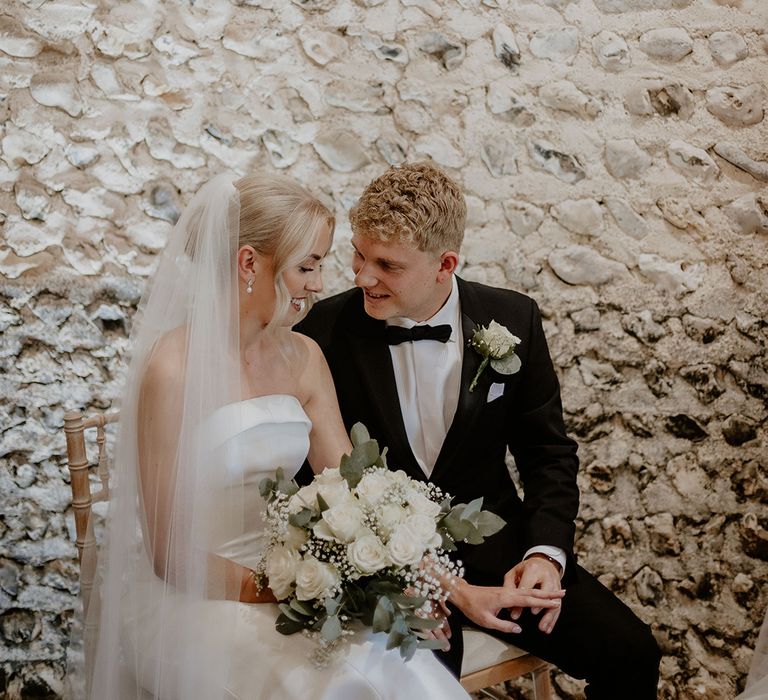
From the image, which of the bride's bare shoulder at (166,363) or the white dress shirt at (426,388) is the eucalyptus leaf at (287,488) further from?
the white dress shirt at (426,388)

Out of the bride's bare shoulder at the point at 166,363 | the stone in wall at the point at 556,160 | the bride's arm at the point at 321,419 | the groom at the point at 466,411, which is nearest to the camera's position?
the bride's bare shoulder at the point at 166,363

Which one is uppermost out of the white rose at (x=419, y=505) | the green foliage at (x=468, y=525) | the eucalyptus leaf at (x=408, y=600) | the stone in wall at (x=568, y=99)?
the stone in wall at (x=568, y=99)

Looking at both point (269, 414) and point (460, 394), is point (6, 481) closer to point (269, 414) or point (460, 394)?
point (269, 414)

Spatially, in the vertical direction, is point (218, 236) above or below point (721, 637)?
above

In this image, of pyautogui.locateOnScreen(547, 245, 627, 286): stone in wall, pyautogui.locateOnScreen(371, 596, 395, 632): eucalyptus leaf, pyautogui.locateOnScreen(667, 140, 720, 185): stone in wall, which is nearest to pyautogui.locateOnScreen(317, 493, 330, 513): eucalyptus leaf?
pyautogui.locateOnScreen(371, 596, 395, 632): eucalyptus leaf

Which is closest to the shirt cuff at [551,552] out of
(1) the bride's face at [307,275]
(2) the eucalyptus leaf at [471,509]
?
(2) the eucalyptus leaf at [471,509]

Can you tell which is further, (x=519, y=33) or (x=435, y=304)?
(x=519, y=33)

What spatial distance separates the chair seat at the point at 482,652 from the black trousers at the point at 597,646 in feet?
0.09

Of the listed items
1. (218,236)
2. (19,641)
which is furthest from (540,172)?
(19,641)

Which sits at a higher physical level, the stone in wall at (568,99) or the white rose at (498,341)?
the stone in wall at (568,99)

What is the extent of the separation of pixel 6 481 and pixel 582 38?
260 centimetres

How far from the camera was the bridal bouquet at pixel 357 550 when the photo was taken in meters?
1.73

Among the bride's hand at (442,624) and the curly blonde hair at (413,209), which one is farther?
the curly blonde hair at (413,209)

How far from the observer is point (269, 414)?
2.17m
